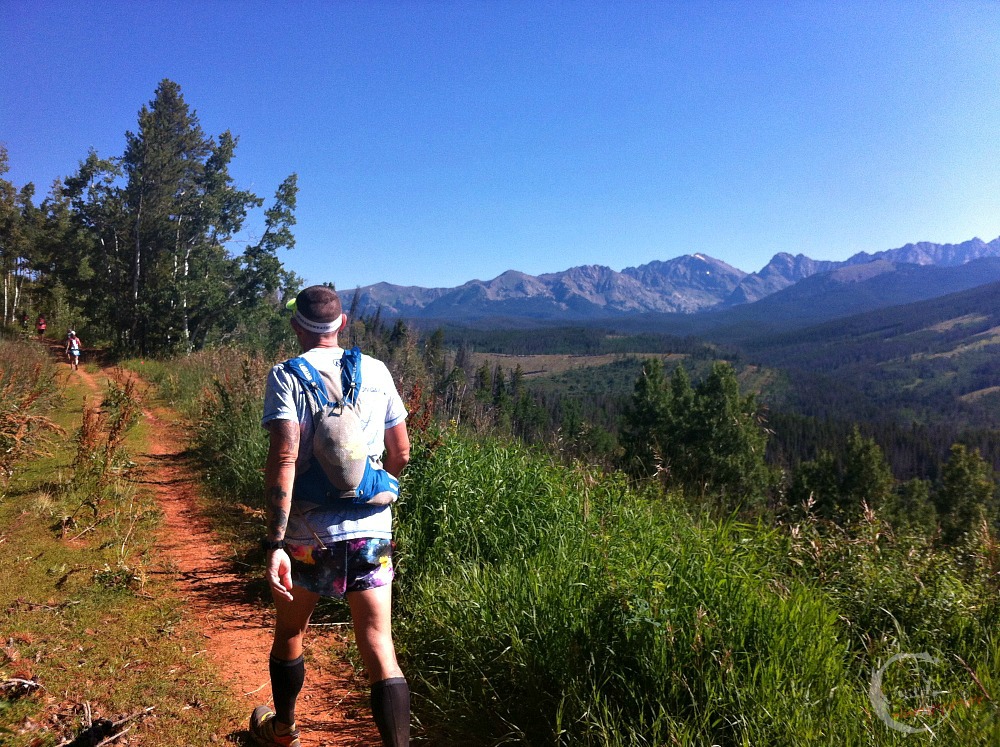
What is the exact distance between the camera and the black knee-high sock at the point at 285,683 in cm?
258

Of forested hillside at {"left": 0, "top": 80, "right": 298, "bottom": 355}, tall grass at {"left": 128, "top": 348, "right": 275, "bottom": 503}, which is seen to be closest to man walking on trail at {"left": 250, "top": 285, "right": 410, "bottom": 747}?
tall grass at {"left": 128, "top": 348, "right": 275, "bottom": 503}

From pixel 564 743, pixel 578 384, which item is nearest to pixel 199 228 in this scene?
pixel 564 743

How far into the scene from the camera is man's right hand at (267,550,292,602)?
2.19m

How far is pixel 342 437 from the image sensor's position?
2301 mm

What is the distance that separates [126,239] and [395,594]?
25501mm

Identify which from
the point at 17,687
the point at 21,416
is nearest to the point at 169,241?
the point at 21,416

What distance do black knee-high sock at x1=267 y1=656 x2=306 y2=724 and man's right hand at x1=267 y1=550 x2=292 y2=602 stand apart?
1.81 ft

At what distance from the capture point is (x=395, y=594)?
405 cm

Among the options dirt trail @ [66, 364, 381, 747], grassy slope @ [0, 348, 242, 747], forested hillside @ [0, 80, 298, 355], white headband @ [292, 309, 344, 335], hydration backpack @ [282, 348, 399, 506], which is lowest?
dirt trail @ [66, 364, 381, 747]

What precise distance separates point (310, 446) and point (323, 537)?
0.35 meters

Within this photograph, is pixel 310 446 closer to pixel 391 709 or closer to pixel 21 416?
pixel 391 709

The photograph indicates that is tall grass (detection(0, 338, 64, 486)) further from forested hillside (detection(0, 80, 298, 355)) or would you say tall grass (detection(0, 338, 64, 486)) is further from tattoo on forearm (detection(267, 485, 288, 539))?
forested hillside (detection(0, 80, 298, 355))

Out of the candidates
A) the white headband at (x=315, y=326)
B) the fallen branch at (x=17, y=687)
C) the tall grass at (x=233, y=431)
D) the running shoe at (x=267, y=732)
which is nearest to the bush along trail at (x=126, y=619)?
the fallen branch at (x=17, y=687)

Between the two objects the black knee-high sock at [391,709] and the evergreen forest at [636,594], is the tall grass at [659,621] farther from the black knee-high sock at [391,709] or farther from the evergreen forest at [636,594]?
the black knee-high sock at [391,709]
